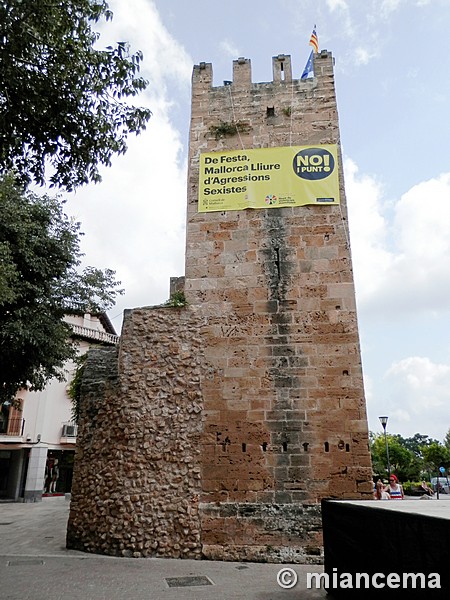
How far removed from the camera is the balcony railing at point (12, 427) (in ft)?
66.3

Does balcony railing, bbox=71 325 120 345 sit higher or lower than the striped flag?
lower

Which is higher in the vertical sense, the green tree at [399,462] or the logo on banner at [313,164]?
the logo on banner at [313,164]

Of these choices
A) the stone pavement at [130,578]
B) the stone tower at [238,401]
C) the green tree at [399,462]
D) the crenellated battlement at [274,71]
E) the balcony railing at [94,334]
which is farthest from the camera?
the green tree at [399,462]

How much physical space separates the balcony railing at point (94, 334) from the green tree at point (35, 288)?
10555 millimetres

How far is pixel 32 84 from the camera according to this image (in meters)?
5.57

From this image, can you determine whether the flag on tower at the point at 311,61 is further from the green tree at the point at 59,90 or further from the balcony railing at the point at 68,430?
the balcony railing at the point at 68,430

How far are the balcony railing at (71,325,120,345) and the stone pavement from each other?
1622cm

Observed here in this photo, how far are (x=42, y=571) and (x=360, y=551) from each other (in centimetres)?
418

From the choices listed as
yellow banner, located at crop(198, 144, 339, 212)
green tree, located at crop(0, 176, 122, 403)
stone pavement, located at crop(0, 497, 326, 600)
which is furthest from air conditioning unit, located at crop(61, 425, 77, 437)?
yellow banner, located at crop(198, 144, 339, 212)

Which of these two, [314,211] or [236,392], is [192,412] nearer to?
[236,392]

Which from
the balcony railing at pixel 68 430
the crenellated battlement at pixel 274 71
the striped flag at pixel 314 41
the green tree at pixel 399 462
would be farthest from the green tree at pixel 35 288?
the green tree at pixel 399 462
